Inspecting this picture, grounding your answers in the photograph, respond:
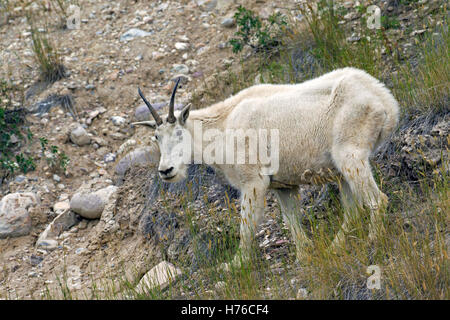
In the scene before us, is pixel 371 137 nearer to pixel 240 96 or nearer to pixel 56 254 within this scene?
pixel 240 96

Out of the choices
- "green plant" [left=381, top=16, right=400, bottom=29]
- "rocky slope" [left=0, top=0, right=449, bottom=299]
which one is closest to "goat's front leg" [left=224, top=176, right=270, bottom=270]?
"rocky slope" [left=0, top=0, right=449, bottom=299]

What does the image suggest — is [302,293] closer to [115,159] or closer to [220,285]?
[220,285]

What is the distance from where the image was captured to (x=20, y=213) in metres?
8.84

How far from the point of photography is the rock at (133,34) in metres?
11.7

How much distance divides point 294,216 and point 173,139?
62.5 inches

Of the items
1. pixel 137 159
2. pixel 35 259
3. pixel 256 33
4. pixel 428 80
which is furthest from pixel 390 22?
pixel 35 259

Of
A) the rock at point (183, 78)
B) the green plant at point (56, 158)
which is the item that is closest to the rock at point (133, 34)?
the rock at point (183, 78)

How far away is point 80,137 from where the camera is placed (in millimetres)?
10180

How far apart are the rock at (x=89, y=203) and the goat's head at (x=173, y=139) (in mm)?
2430

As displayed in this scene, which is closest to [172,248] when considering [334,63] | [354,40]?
[334,63]

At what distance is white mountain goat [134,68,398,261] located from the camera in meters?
5.86

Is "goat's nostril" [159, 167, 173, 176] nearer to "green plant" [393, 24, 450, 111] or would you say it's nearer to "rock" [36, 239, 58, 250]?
"rock" [36, 239, 58, 250]

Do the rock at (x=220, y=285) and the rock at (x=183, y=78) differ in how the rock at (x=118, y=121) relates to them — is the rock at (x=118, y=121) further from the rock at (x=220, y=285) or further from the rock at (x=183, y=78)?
the rock at (x=220, y=285)

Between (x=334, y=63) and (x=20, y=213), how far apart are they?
16.8ft
